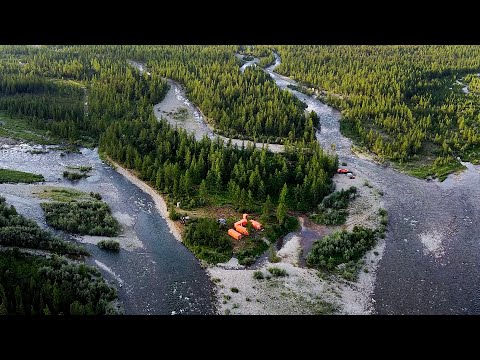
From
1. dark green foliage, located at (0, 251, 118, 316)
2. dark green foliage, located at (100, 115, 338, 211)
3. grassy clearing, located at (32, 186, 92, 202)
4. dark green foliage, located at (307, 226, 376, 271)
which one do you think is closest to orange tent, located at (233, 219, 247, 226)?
dark green foliage, located at (100, 115, 338, 211)

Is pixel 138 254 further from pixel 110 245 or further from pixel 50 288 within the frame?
pixel 50 288

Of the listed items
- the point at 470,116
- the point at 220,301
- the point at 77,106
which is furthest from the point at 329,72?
the point at 220,301

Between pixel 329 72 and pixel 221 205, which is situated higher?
pixel 329 72

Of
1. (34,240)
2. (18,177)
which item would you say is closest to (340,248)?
(34,240)

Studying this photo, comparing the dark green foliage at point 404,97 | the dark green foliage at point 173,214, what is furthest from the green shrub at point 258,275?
the dark green foliage at point 404,97

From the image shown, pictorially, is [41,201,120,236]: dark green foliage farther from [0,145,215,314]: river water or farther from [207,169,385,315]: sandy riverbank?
[207,169,385,315]: sandy riverbank

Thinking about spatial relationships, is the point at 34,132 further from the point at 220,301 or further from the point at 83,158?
the point at 220,301

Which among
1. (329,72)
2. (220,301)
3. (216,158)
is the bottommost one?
(220,301)
